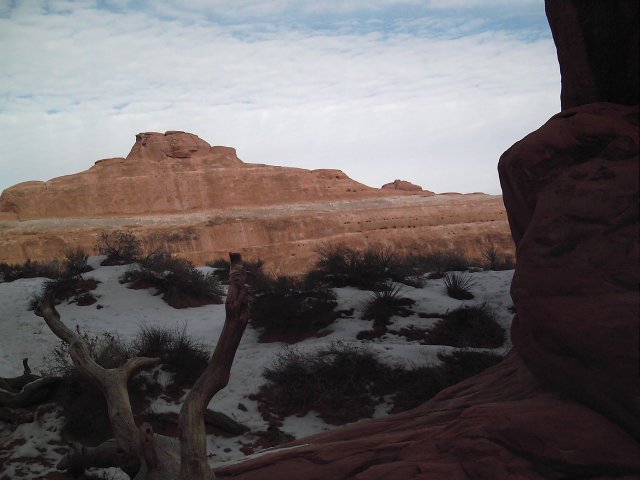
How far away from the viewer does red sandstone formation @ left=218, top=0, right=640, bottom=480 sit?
9.29 ft

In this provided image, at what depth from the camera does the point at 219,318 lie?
1292 cm

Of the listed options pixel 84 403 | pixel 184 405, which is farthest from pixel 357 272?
pixel 184 405

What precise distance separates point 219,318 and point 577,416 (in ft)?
35.4

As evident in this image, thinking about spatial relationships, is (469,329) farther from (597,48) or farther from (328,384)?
(597,48)

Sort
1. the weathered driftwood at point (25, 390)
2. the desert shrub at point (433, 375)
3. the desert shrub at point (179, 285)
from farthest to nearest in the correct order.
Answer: the desert shrub at point (179, 285)
the desert shrub at point (433, 375)
the weathered driftwood at point (25, 390)

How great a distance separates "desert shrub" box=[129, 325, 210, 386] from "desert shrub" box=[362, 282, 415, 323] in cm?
388

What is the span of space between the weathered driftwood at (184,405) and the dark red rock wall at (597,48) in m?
3.14

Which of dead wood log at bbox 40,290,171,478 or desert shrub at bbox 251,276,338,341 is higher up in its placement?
dead wood log at bbox 40,290,171,478

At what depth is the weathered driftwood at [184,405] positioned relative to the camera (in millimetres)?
3273

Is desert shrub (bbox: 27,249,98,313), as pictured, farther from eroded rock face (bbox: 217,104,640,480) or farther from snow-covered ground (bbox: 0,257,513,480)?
eroded rock face (bbox: 217,104,640,480)

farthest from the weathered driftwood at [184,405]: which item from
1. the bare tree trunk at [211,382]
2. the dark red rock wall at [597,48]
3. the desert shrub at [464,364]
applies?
the desert shrub at [464,364]

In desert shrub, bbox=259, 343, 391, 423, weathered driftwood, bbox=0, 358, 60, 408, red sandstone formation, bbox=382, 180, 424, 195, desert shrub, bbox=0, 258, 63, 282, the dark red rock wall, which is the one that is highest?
red sandstone formation, bbox=382, 180, 424, 195

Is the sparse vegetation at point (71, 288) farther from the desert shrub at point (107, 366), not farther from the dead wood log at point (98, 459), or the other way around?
the dead wood log at point (98, 459)

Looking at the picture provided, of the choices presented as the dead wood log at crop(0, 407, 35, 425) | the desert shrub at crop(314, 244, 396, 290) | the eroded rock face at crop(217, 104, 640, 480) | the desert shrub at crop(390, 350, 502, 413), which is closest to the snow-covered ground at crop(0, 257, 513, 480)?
the dead wood log at crop(0, 407, 35, 425)
